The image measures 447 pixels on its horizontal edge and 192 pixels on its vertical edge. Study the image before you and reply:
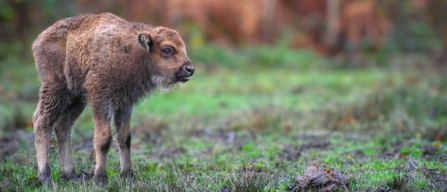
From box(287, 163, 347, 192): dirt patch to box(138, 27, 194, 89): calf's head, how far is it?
1656mm

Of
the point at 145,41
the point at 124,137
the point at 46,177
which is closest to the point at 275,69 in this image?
the point at 124,137

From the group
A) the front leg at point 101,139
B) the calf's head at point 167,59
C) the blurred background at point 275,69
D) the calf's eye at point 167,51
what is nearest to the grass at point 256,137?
the blurred background at point 275,69

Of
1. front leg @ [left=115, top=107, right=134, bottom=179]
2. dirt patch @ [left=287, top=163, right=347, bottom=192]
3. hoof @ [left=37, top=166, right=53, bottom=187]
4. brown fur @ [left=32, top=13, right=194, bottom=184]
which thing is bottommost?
dirt patch @ [left=287, top=163, right=347, bottom=192]

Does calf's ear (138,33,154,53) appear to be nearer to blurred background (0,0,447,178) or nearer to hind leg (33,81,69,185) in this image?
hind leg (33,81,69,185)

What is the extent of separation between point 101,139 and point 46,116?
0.79 meters

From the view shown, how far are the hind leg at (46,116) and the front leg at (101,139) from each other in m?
0.54

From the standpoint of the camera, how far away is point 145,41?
491 centimetres

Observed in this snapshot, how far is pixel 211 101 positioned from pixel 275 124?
11.9 feet

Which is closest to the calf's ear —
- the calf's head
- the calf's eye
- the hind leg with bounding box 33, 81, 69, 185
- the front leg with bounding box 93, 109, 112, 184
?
the calf's head

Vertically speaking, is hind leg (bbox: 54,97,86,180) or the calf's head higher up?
the calf's head

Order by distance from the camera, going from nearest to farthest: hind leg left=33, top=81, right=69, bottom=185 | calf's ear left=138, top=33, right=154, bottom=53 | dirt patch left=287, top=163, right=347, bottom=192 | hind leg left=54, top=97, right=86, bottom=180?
dirt patch left=287, top=163, right=347, bottom=192 < calf's ear left=138, top=33, right=154, bottom=53 < hind leg left=33, top=81, right=69, bottom=185 < hind leg left=54, top=97, right=86, bottom=180

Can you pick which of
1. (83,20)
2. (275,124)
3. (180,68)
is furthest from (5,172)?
(275,124)

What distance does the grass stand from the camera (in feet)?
16.5

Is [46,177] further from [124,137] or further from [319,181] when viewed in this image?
[319,181]
